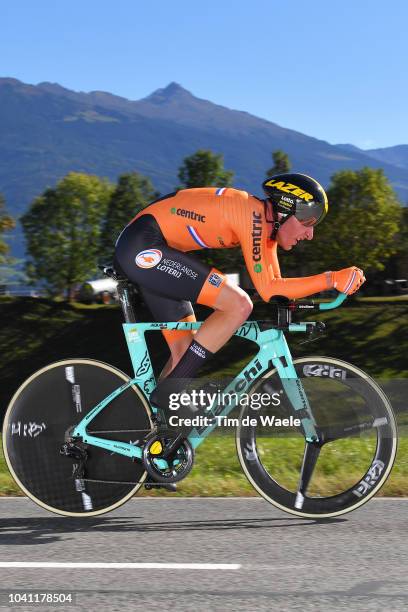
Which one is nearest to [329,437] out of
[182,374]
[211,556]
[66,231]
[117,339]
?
[182,374]

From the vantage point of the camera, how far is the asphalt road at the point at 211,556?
347 centimetres

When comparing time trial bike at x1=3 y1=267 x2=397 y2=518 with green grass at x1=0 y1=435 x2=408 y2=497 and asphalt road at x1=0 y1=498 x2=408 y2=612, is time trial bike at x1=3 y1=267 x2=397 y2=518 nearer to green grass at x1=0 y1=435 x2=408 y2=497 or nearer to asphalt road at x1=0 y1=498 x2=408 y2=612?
green grass at x1=0 y1=435 x2=408 y2=497

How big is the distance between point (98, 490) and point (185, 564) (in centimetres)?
107

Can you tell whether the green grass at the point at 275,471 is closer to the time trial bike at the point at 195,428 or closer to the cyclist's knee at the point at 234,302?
the time trial bike at the point at 195,428

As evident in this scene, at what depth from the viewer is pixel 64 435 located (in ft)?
16.1

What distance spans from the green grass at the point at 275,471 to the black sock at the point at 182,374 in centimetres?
71

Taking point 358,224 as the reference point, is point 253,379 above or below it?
above

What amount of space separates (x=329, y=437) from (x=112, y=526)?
1198 millimetres

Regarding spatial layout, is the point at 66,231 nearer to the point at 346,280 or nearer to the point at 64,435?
the point at 64,435

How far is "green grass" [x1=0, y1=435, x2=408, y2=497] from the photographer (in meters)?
4.85

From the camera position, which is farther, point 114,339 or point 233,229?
point 114,339

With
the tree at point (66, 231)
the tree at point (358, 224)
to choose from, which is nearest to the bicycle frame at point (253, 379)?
the tree at point (358, 224)

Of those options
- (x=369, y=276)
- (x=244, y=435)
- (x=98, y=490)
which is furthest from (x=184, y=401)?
(x=369, y=276)

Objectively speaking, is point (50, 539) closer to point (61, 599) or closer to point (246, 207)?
point (61, 599)
